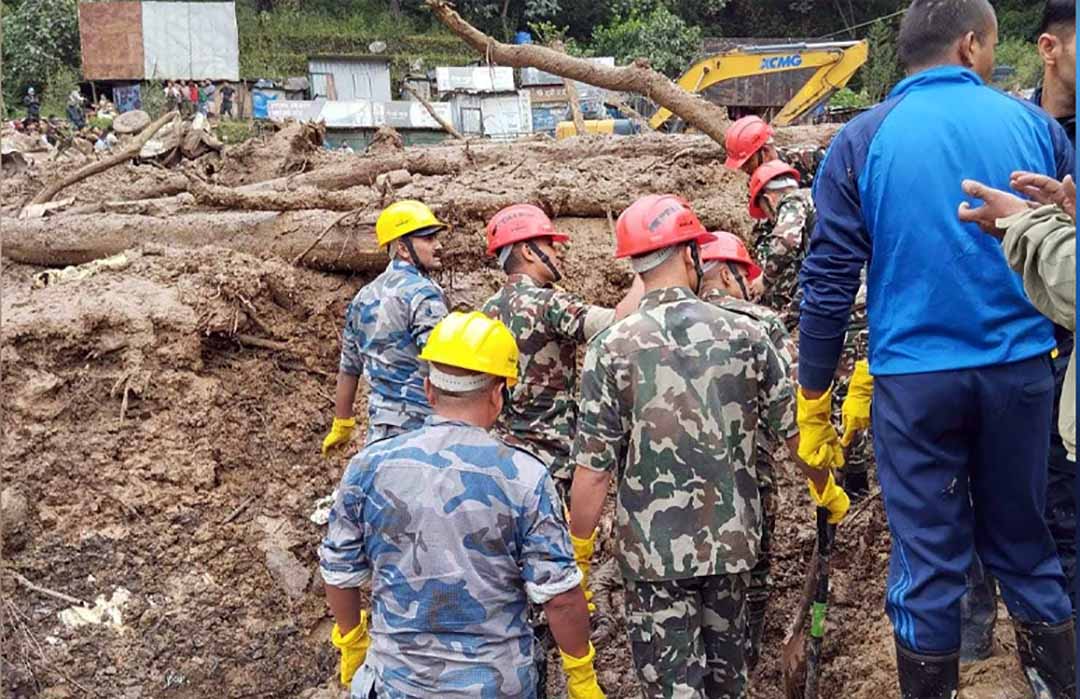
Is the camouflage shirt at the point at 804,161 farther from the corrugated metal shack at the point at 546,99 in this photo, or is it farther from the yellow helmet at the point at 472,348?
the corrugated metal shack at the point at 546,99

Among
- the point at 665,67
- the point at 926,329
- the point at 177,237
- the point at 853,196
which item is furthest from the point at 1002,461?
the point at 665,67

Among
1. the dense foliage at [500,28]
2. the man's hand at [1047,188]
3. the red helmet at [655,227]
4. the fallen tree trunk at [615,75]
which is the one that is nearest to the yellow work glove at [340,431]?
the red helmet at [655,227]

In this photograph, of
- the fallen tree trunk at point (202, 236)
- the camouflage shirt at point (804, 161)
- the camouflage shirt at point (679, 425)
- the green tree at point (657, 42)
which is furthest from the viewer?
the green tree at point (657, 42)

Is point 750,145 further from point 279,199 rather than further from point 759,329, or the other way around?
point 279,199

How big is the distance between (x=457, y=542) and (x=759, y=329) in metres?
1.23

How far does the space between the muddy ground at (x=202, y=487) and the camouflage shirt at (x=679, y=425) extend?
1.28 metres

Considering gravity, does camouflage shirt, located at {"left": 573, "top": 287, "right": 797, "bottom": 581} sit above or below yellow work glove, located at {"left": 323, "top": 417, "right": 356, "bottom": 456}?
above

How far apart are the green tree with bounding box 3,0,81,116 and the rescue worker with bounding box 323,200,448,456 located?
1196 inches

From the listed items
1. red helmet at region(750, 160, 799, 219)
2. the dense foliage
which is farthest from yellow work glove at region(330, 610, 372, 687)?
the dense foliage

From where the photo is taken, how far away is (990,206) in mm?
2383

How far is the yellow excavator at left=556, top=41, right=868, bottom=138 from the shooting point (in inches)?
563

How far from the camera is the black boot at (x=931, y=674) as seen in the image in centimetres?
277

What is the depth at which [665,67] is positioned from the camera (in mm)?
31156

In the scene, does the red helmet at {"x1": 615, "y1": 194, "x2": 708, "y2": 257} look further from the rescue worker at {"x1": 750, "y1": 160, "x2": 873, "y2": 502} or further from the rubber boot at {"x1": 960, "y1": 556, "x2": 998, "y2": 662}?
the rescue worker at {"x1": 750, "y1": 160, "x2": 873, "y2": 502}
